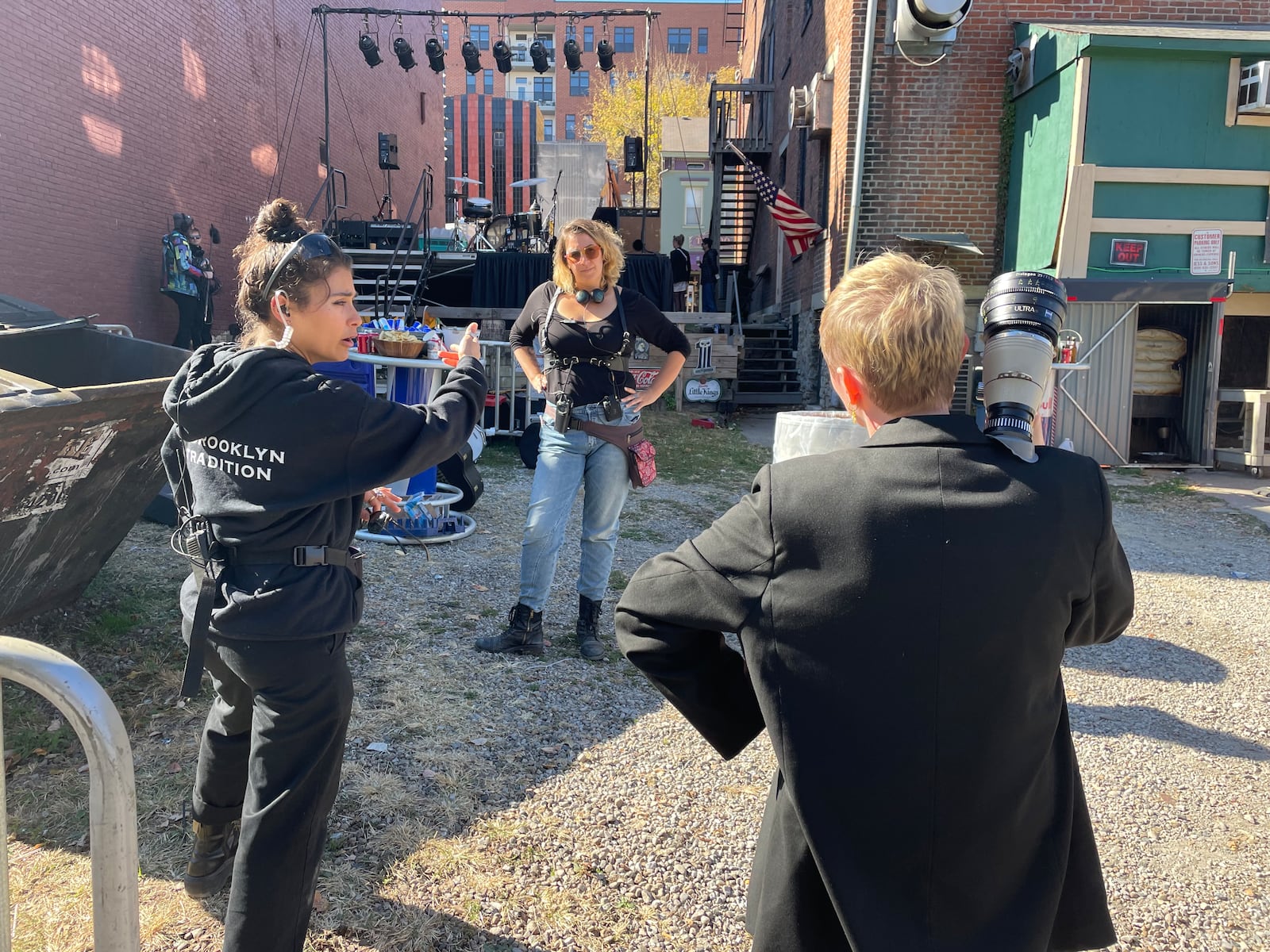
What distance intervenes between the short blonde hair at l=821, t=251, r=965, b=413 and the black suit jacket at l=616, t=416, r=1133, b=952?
2.7 inches

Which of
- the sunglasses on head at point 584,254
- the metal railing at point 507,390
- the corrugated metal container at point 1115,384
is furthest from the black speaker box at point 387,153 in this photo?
the sunglasses on head at point 584,254

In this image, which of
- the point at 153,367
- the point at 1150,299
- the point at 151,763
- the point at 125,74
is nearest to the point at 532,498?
the point at 151,763

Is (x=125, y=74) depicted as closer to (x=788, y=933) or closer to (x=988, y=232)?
(x=988, y=232)

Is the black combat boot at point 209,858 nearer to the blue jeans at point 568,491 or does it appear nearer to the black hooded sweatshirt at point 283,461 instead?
the black hooded sweatshirt at point 283,461

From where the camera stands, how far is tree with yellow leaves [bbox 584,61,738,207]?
3959 centimetres

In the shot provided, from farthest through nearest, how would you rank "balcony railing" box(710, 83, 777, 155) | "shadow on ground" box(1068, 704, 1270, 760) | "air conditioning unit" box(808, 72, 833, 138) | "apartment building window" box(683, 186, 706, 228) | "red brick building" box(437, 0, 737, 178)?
"red brick building" box(437, 0, 737, 178) < "apartment building window" box(683, 186, 706, 228) < "balcony railing" box(710, 83, 777, 155) < "air conditioning unit" box(808, 72, 833, 138) < "shadow on ground" box(1068, 704, 1270, 760)

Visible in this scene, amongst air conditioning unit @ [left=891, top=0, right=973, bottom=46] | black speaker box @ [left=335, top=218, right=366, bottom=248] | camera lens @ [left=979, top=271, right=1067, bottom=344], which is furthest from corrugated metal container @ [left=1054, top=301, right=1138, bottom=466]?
black speaker box @ [left=335, top=218, right=366, bottom=248]

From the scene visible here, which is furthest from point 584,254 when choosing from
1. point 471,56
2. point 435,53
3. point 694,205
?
point 694,205

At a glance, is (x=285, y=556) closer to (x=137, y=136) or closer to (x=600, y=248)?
(x=600, y=248)

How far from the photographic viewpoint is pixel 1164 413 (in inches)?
412

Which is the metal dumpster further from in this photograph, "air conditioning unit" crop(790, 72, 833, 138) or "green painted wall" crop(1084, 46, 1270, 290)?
"air conditioning unit" crop(790, 72, 833, 138)

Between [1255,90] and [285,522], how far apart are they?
11348mm

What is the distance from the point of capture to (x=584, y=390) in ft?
13.2

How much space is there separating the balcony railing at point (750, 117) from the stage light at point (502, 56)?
4.23 m
